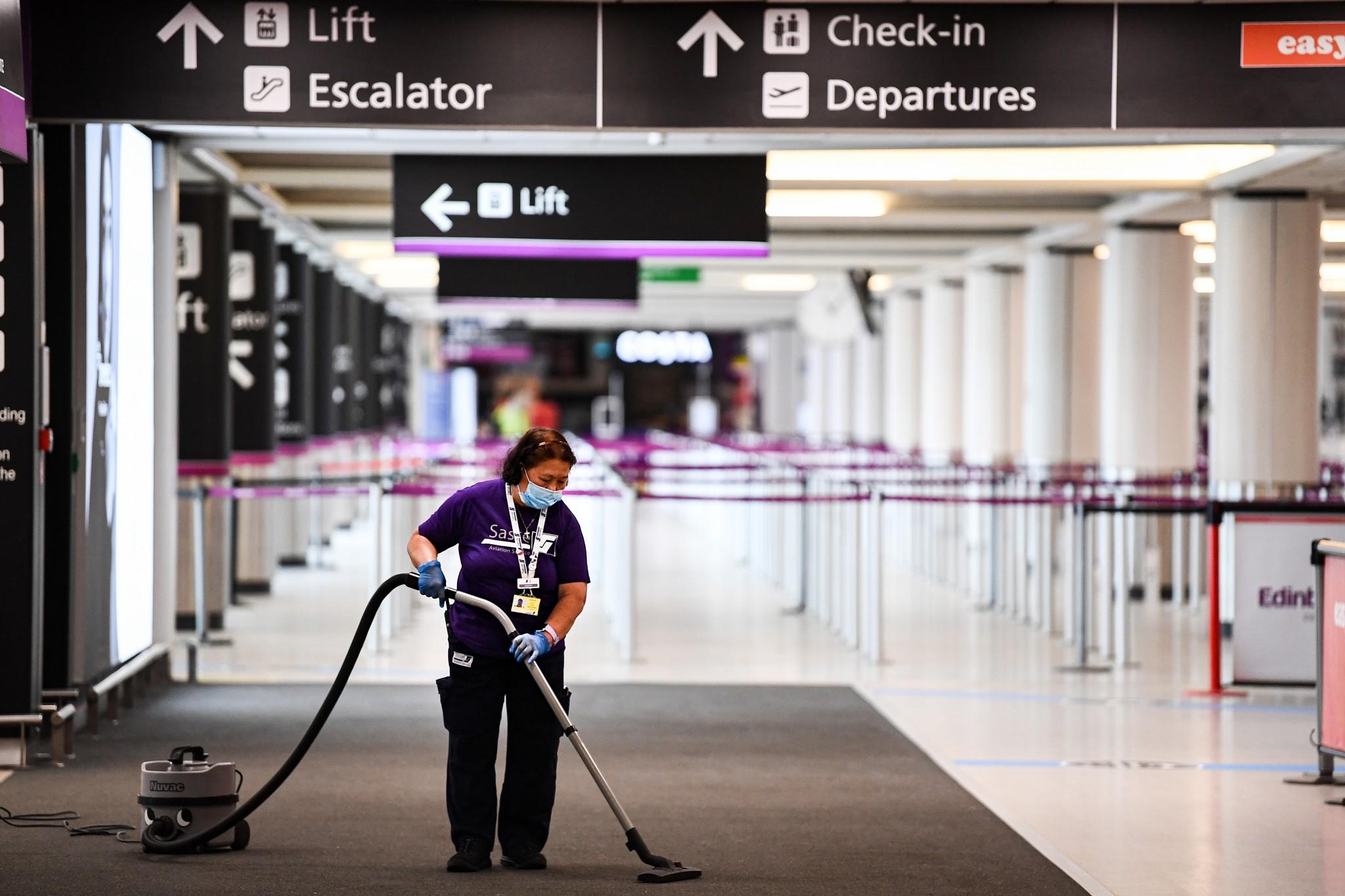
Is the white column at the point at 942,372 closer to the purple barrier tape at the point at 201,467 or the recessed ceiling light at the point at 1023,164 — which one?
the recessed ceiling light at the point at 1023,164

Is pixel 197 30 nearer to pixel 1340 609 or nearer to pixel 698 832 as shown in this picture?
pixel 698 832

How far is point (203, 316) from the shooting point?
39.9 feet

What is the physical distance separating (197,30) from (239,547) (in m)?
7.69

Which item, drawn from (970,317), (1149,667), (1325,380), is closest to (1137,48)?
(1149,667)

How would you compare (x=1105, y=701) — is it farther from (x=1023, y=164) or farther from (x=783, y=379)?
(x=783, y=379)

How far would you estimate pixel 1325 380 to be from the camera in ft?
93.7

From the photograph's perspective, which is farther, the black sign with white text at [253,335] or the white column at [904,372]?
the white column at [904,372]

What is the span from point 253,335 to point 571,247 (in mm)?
5194

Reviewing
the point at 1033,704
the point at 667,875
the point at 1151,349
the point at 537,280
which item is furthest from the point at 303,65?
the point at 1151,349

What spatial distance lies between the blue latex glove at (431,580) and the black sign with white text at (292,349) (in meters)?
11.2

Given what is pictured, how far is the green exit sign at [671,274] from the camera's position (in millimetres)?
21750

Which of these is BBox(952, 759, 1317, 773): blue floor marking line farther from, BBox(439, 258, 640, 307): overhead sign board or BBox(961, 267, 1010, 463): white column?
BBox(961, 267, 1010, 463): white column

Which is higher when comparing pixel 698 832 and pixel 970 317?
pixel 970 317

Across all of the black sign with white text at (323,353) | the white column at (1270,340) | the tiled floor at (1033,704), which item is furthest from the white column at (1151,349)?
the black sign with white text at (323,353)
